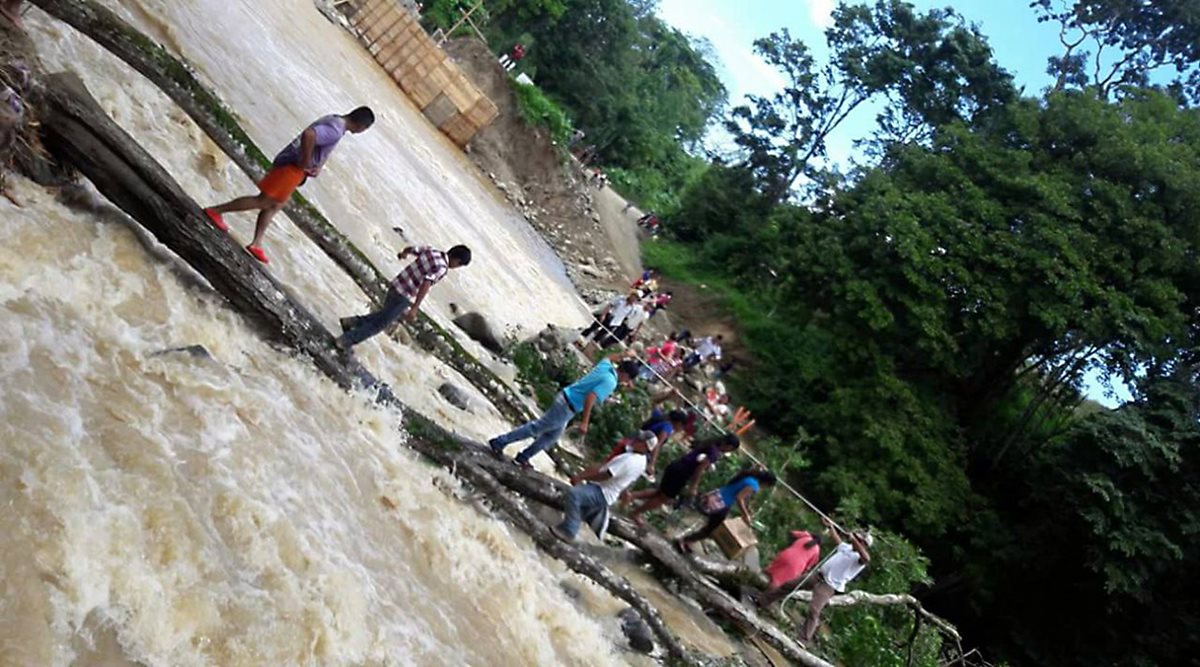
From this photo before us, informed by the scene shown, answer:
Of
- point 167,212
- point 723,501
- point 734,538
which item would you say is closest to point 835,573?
point 723,501

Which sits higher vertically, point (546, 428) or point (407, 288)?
A: point (407, 288)

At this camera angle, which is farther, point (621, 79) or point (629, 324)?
point (621, 79)

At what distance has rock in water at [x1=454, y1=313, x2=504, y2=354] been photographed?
48.1ft

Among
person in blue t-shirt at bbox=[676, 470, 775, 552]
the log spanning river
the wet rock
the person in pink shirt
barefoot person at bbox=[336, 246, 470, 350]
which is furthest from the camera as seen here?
the person in pink shirt

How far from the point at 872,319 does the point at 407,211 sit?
1265 cm

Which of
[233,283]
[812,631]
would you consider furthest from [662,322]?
[233,283]

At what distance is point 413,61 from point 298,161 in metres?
19.3

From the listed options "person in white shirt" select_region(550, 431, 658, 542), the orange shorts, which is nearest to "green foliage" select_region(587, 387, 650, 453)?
"person in white shirt" select_region(550, 431, 658, 542)

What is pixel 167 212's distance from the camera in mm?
7297

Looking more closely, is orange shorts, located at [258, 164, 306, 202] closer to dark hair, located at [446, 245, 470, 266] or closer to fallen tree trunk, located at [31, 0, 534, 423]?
dark hair, located at [446, 245, 470, 266]

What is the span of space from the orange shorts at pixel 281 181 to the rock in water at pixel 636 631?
17.1 ft

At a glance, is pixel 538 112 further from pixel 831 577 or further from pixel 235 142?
pixel 831 577

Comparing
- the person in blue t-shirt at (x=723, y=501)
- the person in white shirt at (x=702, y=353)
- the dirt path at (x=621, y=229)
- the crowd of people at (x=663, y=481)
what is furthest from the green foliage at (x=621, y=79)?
the person in blue t-shirt at (x=723, y=501)

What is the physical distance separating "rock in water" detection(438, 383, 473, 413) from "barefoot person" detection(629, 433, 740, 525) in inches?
98.9
